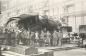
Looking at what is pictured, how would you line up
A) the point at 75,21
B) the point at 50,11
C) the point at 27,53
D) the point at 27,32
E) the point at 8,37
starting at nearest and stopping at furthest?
the point at 27,53
the point at 75,21
the point at 50,11
the point at 8,37
the point at 27,32

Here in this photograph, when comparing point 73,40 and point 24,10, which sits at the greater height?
point 24,10

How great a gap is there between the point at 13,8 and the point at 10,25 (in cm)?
31

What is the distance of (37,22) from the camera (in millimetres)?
3578

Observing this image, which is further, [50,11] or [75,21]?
[50,11]

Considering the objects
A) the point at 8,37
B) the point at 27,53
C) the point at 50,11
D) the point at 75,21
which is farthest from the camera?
the point at 8,37

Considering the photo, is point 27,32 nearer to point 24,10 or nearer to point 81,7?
point 24,10

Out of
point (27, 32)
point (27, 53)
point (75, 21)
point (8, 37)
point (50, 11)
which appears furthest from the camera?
point (27, 32)

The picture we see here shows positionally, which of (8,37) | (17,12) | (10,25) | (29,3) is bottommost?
(8,37)

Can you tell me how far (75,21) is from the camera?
285cm

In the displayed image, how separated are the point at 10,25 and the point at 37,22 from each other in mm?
806

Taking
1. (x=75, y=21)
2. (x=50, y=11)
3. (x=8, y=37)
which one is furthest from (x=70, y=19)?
(x=8, y=37)

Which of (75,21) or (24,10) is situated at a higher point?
(24,10)

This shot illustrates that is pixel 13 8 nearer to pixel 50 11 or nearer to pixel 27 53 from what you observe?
pixel 50 11

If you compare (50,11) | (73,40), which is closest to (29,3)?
(50,11)
